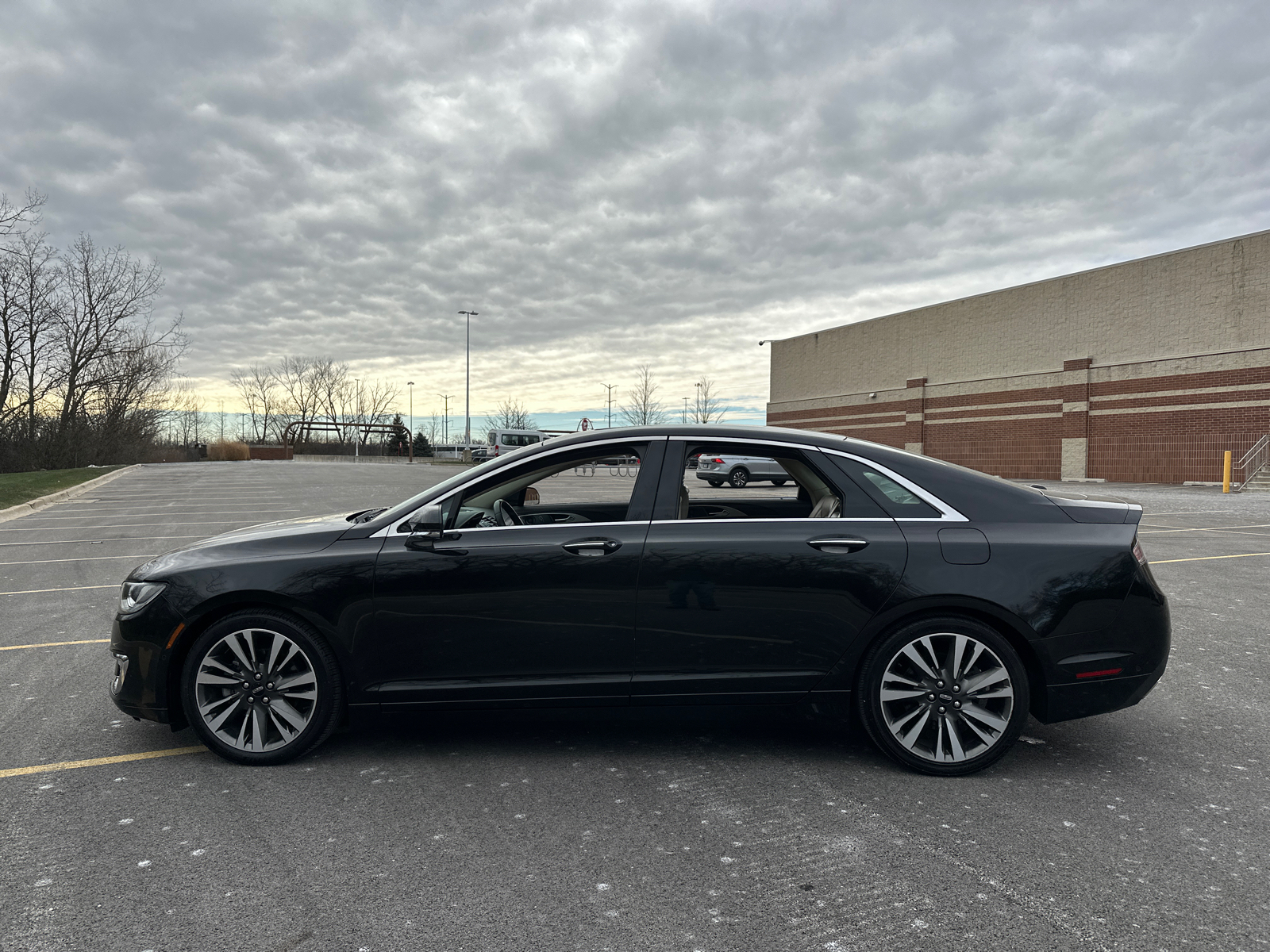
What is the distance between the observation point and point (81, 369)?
39.8 m

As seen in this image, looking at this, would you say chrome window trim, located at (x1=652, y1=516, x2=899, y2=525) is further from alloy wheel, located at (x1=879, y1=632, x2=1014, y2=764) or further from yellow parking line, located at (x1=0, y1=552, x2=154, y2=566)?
yellow parking line, located at (x1=0, y1=552, x2=154, y2=566)

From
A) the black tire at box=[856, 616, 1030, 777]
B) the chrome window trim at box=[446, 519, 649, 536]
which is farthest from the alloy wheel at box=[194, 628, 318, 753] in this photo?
the black tire at box=[856, 616, 1030, 777]

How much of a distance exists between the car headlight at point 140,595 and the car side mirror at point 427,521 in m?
1.17

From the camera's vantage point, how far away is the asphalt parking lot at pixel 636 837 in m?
2.47

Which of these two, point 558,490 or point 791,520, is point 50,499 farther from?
point 791,520

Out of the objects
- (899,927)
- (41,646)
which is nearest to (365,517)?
(899,927)

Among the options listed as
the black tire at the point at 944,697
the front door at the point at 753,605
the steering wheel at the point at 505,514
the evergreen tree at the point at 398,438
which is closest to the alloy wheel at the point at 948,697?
the black tire at the point at 944,697

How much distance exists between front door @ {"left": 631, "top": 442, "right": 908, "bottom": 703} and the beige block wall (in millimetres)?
31512

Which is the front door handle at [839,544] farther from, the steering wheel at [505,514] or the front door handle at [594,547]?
the steering wheel at [505,514]

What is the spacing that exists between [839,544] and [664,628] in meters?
0.88

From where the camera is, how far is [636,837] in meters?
3.05

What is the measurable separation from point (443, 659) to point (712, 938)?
1.77 metres

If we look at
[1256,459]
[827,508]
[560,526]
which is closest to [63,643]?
[560,526]

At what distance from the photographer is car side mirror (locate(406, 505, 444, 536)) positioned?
3721 millimetres
